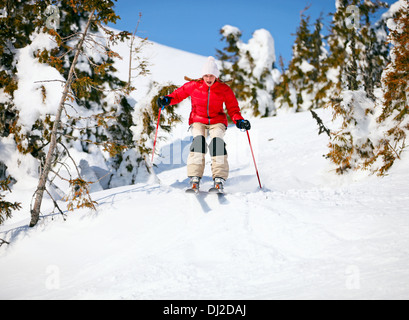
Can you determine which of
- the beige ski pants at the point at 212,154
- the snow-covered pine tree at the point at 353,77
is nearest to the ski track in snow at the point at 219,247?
the beige ski pants at the point at 212,154

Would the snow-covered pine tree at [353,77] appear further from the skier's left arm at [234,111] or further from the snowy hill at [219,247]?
the skier's left arm at [234,111]

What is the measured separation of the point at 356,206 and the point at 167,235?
2485 millimetres

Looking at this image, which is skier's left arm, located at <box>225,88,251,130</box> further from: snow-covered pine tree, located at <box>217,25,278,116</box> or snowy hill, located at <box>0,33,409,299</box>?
snow-covered pine tree, located at <box>217,25,278,116</box>

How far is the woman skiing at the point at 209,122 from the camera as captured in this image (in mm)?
5461

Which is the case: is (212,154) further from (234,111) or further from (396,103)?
(396,103)

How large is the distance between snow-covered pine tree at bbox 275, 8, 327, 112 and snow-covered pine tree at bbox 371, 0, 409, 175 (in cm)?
2178

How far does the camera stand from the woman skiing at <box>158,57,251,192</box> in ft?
17.9

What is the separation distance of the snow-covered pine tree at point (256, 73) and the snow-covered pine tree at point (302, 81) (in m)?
1.26

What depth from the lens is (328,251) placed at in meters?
3.36

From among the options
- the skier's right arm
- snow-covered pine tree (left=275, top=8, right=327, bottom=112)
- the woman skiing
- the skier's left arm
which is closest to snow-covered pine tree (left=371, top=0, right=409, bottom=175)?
the skier's left arm
